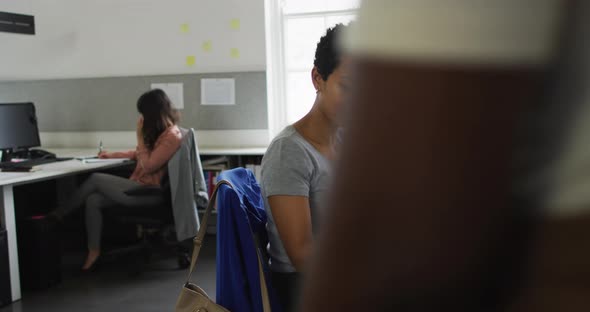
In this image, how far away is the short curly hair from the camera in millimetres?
1297

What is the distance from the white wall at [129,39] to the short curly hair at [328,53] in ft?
9.47

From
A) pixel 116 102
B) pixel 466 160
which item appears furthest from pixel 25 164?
pixel 466 160

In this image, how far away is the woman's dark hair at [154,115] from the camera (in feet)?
11.1

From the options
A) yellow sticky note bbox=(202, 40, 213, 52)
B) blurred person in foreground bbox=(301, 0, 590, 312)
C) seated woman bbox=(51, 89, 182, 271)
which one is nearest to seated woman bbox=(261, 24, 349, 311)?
blurred person in foreground bbox=(301, 0, 590, 312)

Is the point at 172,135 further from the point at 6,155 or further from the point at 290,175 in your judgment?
the point at 290,175

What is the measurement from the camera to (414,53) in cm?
19

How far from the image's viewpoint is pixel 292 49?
170 inches

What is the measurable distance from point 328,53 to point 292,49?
3044mm

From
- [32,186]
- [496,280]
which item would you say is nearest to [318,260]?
[496,280]

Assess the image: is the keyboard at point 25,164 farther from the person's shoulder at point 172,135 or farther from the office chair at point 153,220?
the person's shoulder at point 172,135

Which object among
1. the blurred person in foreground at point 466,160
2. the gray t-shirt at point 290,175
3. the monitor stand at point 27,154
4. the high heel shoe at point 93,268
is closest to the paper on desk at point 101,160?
the monitor stand at point 27,154

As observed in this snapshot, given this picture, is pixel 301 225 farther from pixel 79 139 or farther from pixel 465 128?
pixel 79 139

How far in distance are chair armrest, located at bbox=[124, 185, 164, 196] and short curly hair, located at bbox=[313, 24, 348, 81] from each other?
2157 mm

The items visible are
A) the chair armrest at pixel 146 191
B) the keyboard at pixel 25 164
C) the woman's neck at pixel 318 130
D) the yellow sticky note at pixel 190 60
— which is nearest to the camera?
the woman's neck at pixel 318 130
